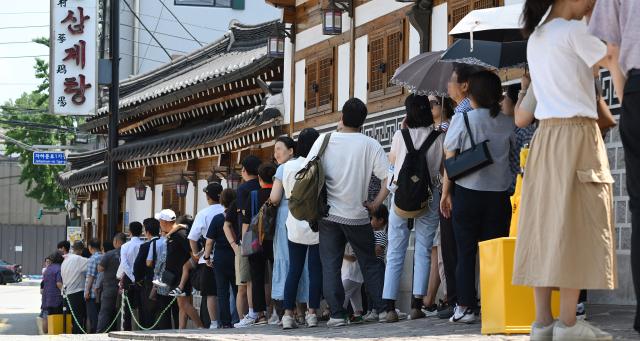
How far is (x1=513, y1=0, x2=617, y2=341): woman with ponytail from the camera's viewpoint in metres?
3.97

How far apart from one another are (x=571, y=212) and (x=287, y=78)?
11.0m

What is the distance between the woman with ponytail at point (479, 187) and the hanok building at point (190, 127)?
28.4 feet

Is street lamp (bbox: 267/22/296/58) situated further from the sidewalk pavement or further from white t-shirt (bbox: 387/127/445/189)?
white t-shirt (bbox: 387/127/445/189)

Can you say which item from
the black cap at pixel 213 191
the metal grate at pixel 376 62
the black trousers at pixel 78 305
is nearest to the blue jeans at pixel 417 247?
the black cap at pixel 213 191

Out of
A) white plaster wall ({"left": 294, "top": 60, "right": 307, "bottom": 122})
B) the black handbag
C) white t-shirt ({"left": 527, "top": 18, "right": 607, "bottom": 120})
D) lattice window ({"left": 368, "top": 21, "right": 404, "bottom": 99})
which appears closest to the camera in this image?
white t-shirt ({"left": 527, "top": 18, "right": 607, "bottom": 120})

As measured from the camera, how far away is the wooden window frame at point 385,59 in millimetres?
10945

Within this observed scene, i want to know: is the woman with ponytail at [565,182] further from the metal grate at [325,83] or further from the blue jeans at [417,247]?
the metal grate at [325,83]

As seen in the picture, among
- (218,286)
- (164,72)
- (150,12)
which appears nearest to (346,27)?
(218,286)

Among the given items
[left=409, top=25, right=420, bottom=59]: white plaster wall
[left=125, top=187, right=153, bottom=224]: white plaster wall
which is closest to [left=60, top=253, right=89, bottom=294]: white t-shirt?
[left=125, top=187, right=153, bottom=224]: white plaster wall

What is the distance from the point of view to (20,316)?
21828mm

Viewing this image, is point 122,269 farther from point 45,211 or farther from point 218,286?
point 45,211

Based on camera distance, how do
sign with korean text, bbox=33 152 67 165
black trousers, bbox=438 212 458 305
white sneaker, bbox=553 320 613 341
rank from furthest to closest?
sign with korean text, bbox=33 152 67 165, black trousers, bbox=438 212 458 305, white sneaker, bbox=553 320 613 341

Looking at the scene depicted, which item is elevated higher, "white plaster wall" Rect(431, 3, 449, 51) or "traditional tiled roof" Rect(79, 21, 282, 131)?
"traditional tiled roof" Rect(79, 21, 282, 131)

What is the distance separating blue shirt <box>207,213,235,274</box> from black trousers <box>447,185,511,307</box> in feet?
13.5
